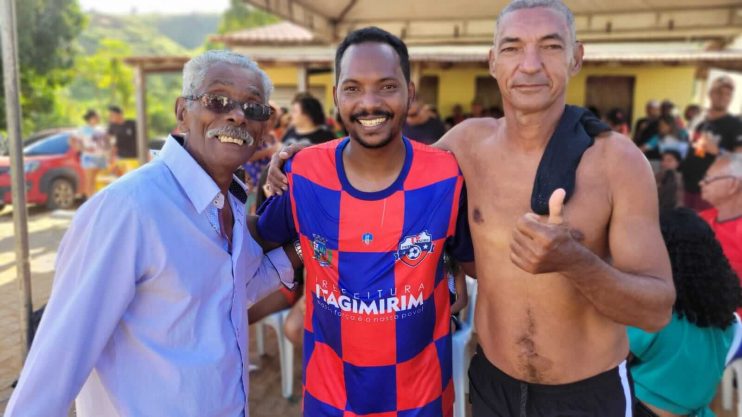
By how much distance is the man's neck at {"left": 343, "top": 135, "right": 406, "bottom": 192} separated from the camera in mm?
1879

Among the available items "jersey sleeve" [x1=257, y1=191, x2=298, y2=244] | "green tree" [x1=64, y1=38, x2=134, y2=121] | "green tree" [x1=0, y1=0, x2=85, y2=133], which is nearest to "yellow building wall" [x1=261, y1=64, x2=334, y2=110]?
"green tree" [x1=0, y1=0, x2=85, y2=133]

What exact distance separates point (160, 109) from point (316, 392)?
122ft

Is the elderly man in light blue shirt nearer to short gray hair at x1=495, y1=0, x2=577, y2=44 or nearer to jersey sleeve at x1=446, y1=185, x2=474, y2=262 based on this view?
jersey sleeve at x1=446, y1=185, x2=474, y2=262

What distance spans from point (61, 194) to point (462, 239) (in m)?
10.5

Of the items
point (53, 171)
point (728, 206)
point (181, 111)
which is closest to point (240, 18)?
point (53, 171)

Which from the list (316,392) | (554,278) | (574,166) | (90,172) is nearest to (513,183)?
(574,166)

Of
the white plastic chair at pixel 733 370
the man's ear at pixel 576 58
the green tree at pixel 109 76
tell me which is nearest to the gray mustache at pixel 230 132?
the man's ear at pixel 576 58

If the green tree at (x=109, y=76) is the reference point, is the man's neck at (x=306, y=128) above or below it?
below

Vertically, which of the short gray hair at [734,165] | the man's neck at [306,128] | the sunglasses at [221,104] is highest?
the sunglasses at [221,104]

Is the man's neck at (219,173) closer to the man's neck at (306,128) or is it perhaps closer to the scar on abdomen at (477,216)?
the scar on abdomen at (477,216)

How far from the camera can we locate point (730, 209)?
351cm

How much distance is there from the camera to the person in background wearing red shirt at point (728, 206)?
3.37m

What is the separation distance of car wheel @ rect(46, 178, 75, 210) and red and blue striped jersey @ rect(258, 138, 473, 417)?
395 inches

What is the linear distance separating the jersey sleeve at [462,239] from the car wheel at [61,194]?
10.3m
